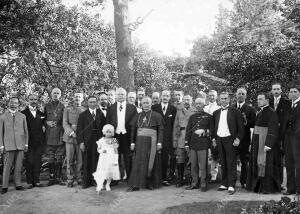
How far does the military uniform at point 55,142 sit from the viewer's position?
8891 mm

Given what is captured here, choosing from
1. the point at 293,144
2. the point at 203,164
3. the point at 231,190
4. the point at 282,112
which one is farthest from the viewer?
the point at 203,164

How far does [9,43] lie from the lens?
1138cm

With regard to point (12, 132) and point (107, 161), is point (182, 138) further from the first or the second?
point (12, 132)

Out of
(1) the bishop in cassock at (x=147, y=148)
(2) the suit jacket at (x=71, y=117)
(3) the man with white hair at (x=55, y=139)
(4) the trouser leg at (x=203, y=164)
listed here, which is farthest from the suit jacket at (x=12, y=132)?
(4) the trouser leg at (x=203, y=164)

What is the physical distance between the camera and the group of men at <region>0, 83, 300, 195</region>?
25.8 ft

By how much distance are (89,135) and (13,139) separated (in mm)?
1629

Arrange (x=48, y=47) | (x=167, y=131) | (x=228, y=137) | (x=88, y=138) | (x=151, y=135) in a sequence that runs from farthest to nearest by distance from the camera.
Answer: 1. (x=48, y=47)
2. (x=167, y=131)
3. (x=88, y=138)
4. (x=151, y=135)
5. (x=228, y=137)

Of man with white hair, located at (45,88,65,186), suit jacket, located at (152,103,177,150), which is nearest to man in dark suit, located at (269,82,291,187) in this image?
suit jacket, located at (152,103,177,150)

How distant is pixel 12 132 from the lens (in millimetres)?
8359

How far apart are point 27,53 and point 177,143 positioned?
5.69 metres

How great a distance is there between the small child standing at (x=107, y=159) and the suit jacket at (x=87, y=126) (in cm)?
38

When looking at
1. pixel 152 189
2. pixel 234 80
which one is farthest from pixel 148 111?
pixel 234 80

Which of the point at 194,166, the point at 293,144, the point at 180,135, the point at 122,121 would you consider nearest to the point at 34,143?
the point at 122,121

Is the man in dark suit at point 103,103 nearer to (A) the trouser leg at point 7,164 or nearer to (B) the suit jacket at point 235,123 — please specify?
(A) the trouser leg at point 7,164
